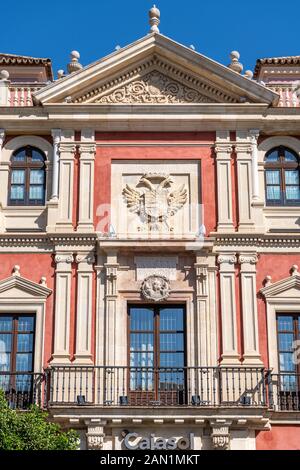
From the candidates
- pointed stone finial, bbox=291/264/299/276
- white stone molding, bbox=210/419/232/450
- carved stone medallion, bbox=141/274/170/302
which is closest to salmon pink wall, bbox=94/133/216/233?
carved stone medallion, bbox=141/274/170/302

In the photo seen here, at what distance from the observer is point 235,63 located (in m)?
26.7

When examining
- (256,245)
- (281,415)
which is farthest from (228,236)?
(281,415)

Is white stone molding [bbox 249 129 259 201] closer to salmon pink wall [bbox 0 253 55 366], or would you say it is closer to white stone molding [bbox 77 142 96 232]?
white stone molding [bbox 77 142 96 232]

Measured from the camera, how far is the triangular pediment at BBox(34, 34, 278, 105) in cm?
2603

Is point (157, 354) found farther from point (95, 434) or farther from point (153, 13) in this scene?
point (153, 13)

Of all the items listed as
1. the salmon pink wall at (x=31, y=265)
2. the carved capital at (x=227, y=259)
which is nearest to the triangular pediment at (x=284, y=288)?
the carved capital at (x=227, y=259)

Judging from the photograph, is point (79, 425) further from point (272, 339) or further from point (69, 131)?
point (69, 131)

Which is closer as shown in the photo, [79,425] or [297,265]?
[79,425]

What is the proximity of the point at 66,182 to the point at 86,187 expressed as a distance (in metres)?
0.53

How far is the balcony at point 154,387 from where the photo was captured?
75.9ft

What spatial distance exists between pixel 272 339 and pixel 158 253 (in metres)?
3.38

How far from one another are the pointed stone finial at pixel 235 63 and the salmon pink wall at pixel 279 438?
9.31 metres

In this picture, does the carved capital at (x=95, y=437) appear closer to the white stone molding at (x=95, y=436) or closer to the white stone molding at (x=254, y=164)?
the white stone molding at (x=95, y=436)

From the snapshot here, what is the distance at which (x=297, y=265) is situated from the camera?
24.9 meters
